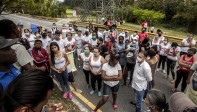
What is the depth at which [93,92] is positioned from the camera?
22.7ft

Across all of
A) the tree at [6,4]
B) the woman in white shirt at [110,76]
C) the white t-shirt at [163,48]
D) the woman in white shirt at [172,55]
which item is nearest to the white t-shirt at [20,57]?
the woman in white shirt at [110,76]

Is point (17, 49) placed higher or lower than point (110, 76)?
higher

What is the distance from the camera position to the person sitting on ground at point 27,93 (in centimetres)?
151

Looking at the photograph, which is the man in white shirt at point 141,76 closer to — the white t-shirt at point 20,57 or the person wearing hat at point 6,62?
the white t-shirt at point 20,57

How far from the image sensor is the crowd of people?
1624mm

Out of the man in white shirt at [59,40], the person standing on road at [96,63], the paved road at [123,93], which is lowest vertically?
the paved road at [123,93]

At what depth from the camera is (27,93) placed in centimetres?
154

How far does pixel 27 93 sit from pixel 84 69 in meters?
5.56

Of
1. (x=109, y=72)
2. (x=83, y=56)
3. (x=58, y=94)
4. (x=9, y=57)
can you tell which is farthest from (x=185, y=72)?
(x=9, y=57)

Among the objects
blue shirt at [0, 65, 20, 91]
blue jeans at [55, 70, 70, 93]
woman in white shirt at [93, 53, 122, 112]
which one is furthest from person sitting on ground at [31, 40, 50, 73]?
blue shirt at [0, 65, 20, 91]

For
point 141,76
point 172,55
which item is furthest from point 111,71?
point 172,55

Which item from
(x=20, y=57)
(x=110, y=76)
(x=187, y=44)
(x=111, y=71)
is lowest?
(x=110, y=76)

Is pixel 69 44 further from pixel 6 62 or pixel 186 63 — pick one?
pixel 6 62

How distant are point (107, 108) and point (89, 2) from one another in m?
29.9
